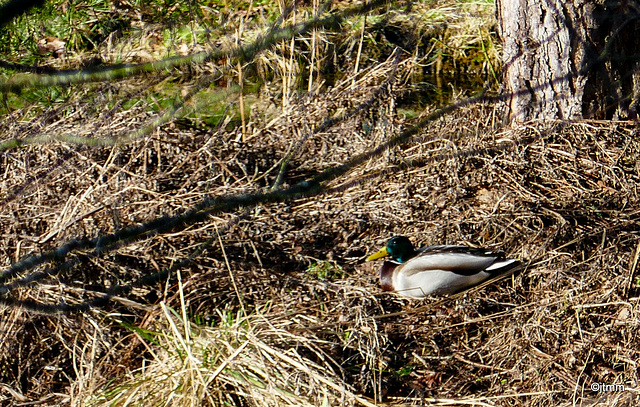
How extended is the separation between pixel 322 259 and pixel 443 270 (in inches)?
25.8

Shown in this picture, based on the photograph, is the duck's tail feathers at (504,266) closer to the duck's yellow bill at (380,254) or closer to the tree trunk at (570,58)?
the duck's yellow bill at (380,254)

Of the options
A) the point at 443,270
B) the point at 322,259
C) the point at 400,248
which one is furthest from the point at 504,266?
the point at 322,259

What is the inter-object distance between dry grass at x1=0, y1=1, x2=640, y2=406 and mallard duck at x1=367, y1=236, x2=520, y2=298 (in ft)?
0.23

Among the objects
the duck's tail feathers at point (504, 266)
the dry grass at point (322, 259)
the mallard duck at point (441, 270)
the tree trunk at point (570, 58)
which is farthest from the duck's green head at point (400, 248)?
the tree trunk at point (570, 58)

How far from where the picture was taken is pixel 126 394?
10.1ft

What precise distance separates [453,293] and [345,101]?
5.83 ft

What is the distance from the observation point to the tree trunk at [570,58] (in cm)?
459

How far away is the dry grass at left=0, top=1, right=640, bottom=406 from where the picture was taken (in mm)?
3220

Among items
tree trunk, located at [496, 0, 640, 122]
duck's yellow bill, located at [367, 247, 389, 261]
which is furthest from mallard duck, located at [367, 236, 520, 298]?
tree trunk, located at [496, 0, 640, 122]

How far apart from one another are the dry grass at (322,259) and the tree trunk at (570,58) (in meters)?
0.15

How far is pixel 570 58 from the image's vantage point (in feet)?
15.3

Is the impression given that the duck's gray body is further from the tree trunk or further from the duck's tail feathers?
the tree trunk

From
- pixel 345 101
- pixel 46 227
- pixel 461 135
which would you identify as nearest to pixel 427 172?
pixel 461 135

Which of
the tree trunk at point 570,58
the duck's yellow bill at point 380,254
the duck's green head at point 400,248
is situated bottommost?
the duck's yellow bill at point 380,254
